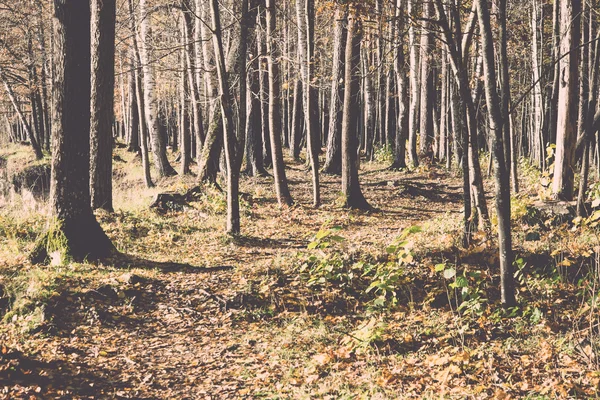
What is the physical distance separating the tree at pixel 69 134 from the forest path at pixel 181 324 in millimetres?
679

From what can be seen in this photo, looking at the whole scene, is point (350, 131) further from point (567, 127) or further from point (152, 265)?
point (152, 265)

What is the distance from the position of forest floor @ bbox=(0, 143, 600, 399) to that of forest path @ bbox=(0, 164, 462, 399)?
0.02m

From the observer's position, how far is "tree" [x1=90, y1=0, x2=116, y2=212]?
32.9ft

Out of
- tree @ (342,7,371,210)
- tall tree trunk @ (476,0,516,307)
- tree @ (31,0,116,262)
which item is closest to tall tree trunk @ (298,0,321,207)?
tree @ (342,7,371,210)

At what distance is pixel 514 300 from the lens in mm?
5730

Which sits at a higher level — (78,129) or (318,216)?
(78,129)

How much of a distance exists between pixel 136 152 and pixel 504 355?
27122 millimetres

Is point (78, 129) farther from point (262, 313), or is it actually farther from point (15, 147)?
point (15, 147)

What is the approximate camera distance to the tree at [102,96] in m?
10.0

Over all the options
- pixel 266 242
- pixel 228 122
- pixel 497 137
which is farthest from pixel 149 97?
pixel 497 137

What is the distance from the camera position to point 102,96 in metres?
10.2

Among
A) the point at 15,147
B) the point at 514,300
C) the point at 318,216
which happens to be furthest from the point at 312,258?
the point at 15,147

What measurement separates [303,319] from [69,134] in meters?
4.22

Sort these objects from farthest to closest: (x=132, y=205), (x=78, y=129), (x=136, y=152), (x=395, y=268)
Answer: (x=136, y=152) → (x=132, y=205) → (x=78, y=129) → (x=395, y=268)
